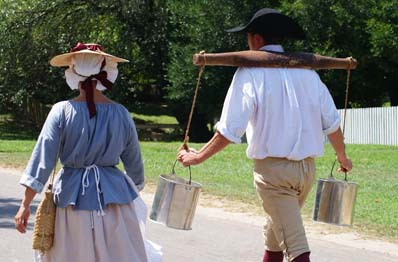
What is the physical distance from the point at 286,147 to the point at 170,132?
31.9 metres

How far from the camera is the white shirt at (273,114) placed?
17.7 ft

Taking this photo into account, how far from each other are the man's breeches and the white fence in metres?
21.1

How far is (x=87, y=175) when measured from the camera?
506 centimetres

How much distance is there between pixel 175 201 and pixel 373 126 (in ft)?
73.2

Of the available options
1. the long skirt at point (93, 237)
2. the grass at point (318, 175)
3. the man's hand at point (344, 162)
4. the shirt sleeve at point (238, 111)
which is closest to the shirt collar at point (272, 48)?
the shirt sleeve at point (238, 111)

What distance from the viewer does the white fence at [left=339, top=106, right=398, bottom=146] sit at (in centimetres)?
2655

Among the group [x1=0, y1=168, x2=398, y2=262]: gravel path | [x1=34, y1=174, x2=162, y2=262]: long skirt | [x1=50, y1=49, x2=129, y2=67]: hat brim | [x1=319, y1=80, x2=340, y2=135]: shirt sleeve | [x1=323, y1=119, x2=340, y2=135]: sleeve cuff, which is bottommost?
[x1=0, y1=168, x2=398, y2=262]: gravel path

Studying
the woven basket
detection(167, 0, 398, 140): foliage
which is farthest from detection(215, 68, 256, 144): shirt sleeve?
detection(167, 0, 398, 140): foliage

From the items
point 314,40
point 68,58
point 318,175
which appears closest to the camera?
point 68,58

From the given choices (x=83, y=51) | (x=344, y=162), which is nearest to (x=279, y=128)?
(x=344, y=162)

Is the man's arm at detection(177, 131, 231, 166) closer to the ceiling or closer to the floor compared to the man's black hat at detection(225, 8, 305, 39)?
closer to the floor

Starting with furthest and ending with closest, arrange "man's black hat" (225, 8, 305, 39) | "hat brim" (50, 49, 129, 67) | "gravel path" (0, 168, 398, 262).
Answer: "gravel path" (0, 168, 398, 262) → "man's black hat" (225, 8, 305, 39) → "hat brim" (50, 49, 129, 67)

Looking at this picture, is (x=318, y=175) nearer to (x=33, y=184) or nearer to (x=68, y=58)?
(x=68, y=58)

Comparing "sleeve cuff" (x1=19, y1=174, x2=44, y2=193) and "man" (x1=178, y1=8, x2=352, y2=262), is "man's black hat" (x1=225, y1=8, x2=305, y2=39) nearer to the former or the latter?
"man" (x1=178, y1=8, x2=352, y2=262)
